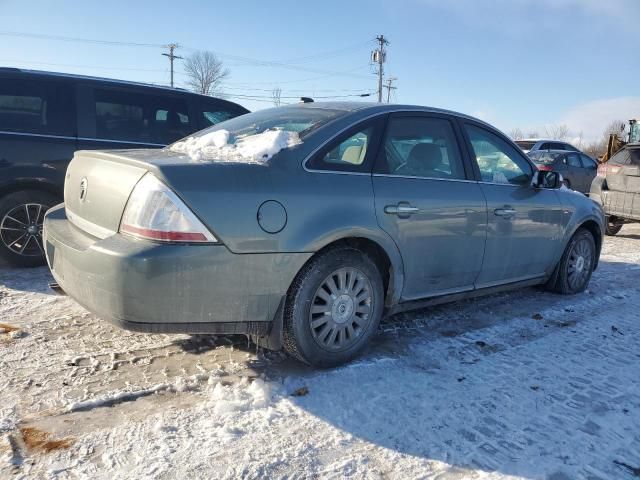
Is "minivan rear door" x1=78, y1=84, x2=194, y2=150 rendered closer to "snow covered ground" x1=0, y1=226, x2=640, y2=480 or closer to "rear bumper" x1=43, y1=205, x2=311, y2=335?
"snow covered ground" x1=0, y1=226, x2=640, y2=480

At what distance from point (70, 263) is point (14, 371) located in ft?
2.36

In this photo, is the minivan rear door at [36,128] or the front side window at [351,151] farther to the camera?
the minivan rear door at [36,128]

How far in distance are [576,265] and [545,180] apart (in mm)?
1138

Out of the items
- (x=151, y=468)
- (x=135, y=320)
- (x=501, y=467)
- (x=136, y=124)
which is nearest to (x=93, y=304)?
(x=135, y=320)

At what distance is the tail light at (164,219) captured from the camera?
259cm

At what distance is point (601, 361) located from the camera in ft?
11.9

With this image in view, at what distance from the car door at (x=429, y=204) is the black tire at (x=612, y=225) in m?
6.47

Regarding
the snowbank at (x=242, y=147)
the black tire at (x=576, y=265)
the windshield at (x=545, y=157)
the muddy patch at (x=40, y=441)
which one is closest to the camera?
the muddy patch at (x=40, y=441)

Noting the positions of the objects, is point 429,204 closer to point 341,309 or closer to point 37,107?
point 341,309

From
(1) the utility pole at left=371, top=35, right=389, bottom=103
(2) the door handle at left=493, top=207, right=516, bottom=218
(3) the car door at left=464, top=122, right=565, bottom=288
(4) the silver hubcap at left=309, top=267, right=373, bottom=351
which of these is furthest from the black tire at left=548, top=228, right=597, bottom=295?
(1) the utility pole at left=371, top=35, right=389, bottom=103

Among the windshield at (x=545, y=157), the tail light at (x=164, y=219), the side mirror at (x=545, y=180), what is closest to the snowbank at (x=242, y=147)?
the tail light at (x=164, y=219)

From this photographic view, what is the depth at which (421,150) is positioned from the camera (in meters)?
3.72

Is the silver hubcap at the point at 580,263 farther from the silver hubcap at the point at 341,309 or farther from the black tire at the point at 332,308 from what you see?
the silver hubcap at the point at 341,309

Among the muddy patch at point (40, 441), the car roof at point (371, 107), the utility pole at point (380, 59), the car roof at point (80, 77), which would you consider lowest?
the muddy patch at point (40, 441)
